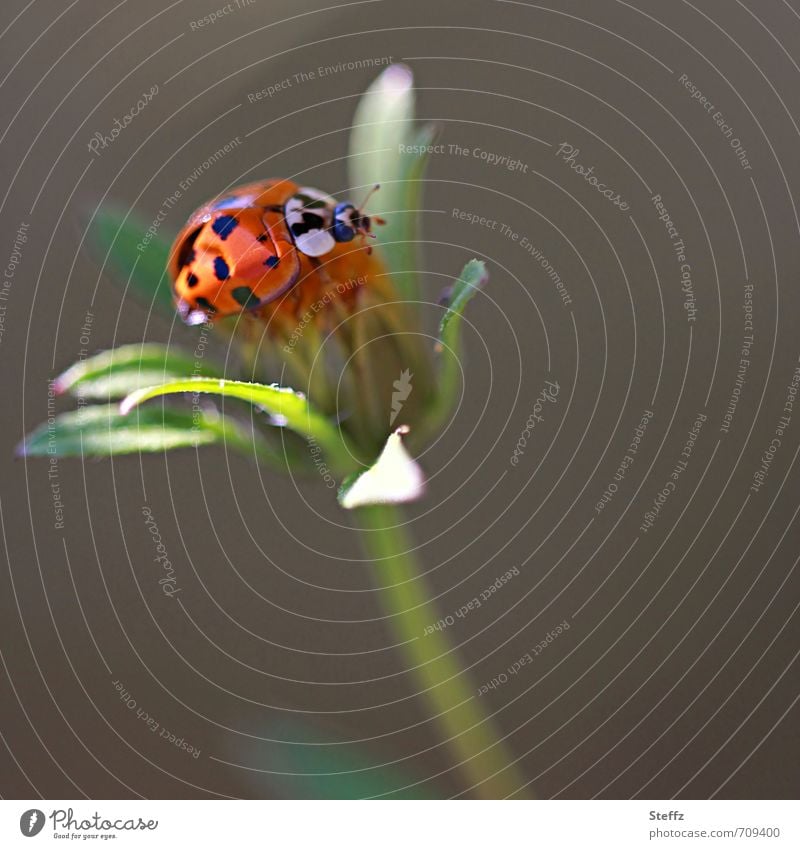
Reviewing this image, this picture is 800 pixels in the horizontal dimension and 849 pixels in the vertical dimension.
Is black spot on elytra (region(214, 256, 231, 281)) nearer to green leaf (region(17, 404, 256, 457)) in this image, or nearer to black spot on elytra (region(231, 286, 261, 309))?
black spot on elytra (region(231, 286, 261, 309))

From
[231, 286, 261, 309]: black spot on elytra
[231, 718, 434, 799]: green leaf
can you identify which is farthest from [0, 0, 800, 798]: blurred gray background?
[231, 286, 261, 309]: black spot on elytra

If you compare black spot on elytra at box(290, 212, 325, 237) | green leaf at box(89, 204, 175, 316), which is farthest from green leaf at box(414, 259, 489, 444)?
green leaf at box(89, 204, 175, 316)

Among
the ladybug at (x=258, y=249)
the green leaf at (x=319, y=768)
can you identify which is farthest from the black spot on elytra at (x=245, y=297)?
the green leaf at (x=319, y=768)

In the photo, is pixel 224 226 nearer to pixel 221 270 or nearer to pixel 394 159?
pixel 221 270

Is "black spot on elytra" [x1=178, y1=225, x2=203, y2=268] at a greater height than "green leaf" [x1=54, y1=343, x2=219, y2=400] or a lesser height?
greater

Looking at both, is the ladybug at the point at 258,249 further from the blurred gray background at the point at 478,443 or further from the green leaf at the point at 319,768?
the green leaf at the point at 319,768

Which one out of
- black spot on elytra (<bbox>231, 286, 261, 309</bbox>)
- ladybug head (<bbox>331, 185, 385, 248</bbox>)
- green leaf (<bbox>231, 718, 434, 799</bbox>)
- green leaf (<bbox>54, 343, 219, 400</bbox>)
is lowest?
green leaf (<bbox>231, 718, 434, 799</bbox>)
